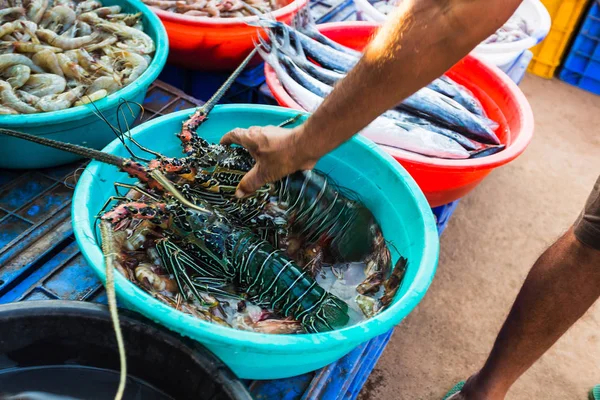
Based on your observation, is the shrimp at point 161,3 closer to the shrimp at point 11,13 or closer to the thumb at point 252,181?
the shrimp at point 11,13

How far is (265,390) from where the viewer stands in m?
1.85

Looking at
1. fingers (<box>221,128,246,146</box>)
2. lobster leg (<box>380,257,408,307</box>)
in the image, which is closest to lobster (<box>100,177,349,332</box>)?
lobster leg (<box>380,257,408,307</box>)

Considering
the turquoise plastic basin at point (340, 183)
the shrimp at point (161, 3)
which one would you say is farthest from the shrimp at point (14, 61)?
the shrimp at point (161, 3)

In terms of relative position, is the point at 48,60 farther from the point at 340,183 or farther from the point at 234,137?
the point at 340,183

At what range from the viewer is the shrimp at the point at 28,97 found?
220cm

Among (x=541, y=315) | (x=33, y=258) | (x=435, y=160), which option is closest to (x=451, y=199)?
(x=435, y=160)

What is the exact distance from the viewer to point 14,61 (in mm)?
2326

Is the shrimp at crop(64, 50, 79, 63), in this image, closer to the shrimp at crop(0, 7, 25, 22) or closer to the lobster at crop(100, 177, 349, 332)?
the shrimp at crop(0, 7, 25, 22)

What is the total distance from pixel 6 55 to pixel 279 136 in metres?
1.51

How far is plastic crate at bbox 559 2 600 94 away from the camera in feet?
17.0

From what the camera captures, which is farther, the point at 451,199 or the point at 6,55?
the point at 451,199

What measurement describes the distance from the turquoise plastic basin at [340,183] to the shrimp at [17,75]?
63cm

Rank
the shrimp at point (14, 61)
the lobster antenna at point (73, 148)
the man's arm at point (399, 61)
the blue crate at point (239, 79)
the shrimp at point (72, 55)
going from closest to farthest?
1. the man's arm at point (399, 61)
2. the lobster antenna at point (73, 148)
3. the shrimp at point (14, 61)
4. the shrimp at point (72, 55)
5. the blue crate at point (239, 79)

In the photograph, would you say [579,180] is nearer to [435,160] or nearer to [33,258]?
[435,160]
